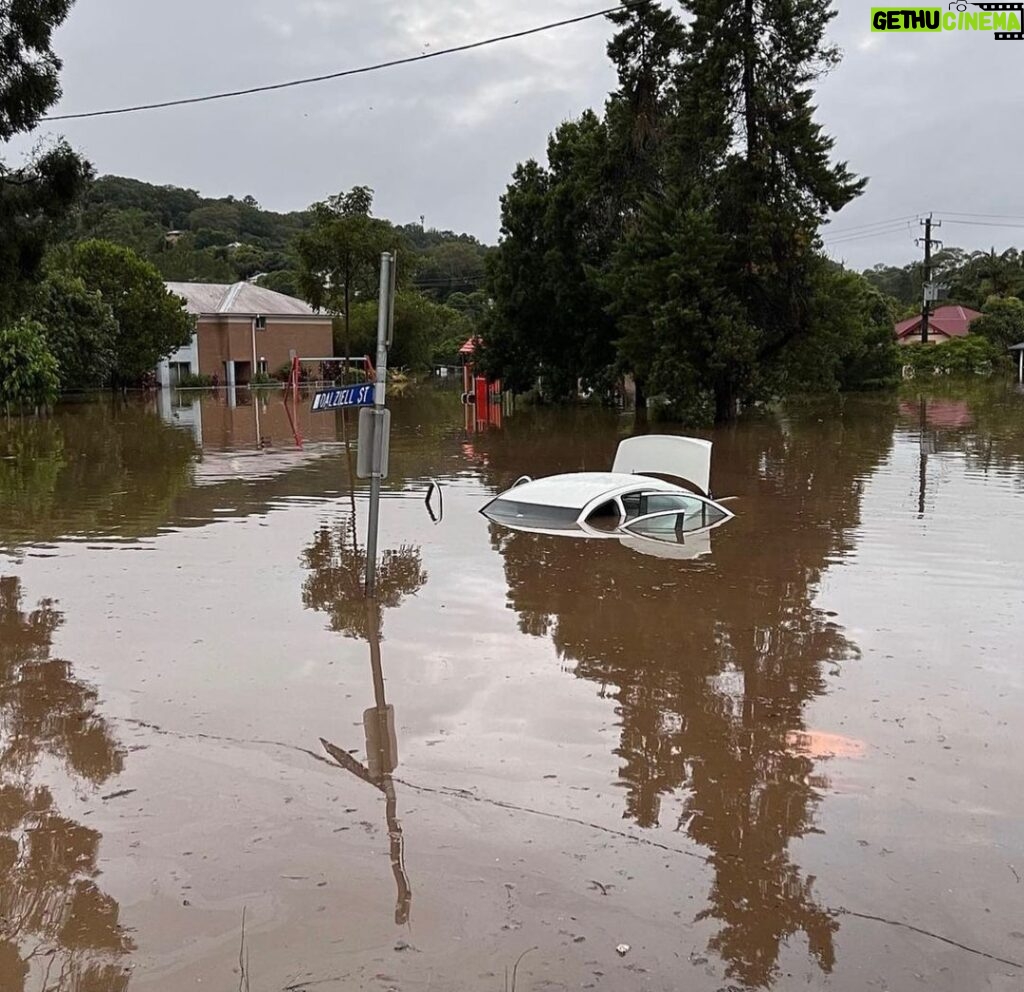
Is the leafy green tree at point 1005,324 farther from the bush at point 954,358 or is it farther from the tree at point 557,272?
the tree at point 557,272

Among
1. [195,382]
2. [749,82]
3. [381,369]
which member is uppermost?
[749,82]

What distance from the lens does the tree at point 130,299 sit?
5069 centimetres

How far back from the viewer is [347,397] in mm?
9125

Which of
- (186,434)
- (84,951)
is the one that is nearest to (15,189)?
(84,951)

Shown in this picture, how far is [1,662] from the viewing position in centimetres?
789

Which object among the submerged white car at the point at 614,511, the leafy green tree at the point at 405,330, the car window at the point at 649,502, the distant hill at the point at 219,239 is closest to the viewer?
the submerged white car at the point at 614,511

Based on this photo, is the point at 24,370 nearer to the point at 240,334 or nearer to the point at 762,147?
the point at 762,147

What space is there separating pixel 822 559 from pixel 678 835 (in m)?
7.44

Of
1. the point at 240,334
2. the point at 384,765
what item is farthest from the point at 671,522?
the point at 240,334

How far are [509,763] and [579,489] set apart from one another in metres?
8.33

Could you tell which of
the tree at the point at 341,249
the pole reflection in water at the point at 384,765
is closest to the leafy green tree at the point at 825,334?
the pole reflection in water at the point at 384,765

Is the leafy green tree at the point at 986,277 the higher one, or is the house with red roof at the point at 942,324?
the leafy green tree at the point at 986,277

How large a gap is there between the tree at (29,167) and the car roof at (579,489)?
22.2 feet

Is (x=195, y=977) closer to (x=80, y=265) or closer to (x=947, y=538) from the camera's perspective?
(x=947, y=538)
